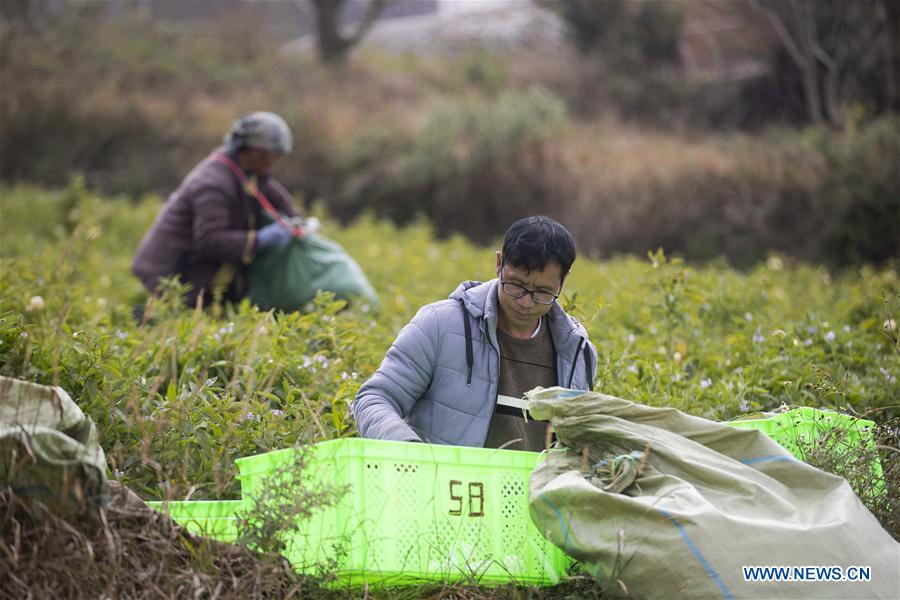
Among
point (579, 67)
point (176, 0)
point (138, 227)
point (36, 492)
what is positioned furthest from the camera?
point (176, 0)

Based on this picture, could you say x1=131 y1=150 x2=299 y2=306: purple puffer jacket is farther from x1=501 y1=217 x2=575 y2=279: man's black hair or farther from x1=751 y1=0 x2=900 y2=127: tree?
x1=751 y1=0 x2=900 y2=127: tree

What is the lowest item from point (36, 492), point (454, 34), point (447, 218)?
point (447, 218)

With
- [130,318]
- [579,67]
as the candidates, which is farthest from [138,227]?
[579,67]

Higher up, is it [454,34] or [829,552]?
[454,34]

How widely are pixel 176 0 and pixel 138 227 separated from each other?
2176 cm

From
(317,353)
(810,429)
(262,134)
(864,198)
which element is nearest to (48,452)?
(317,353)

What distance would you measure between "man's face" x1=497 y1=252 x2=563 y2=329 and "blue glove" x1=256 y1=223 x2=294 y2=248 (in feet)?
11.6

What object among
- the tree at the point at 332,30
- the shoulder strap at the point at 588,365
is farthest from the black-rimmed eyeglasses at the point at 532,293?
the tree at the point at 332,30

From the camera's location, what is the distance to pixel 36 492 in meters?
2.77

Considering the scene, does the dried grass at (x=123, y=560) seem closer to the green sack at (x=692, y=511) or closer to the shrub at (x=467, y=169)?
the green sack at (x=692, y=511)

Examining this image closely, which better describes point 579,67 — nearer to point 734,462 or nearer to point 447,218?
point 447,218

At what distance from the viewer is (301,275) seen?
6.86 meters

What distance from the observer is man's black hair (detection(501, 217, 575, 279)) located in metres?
3.39
